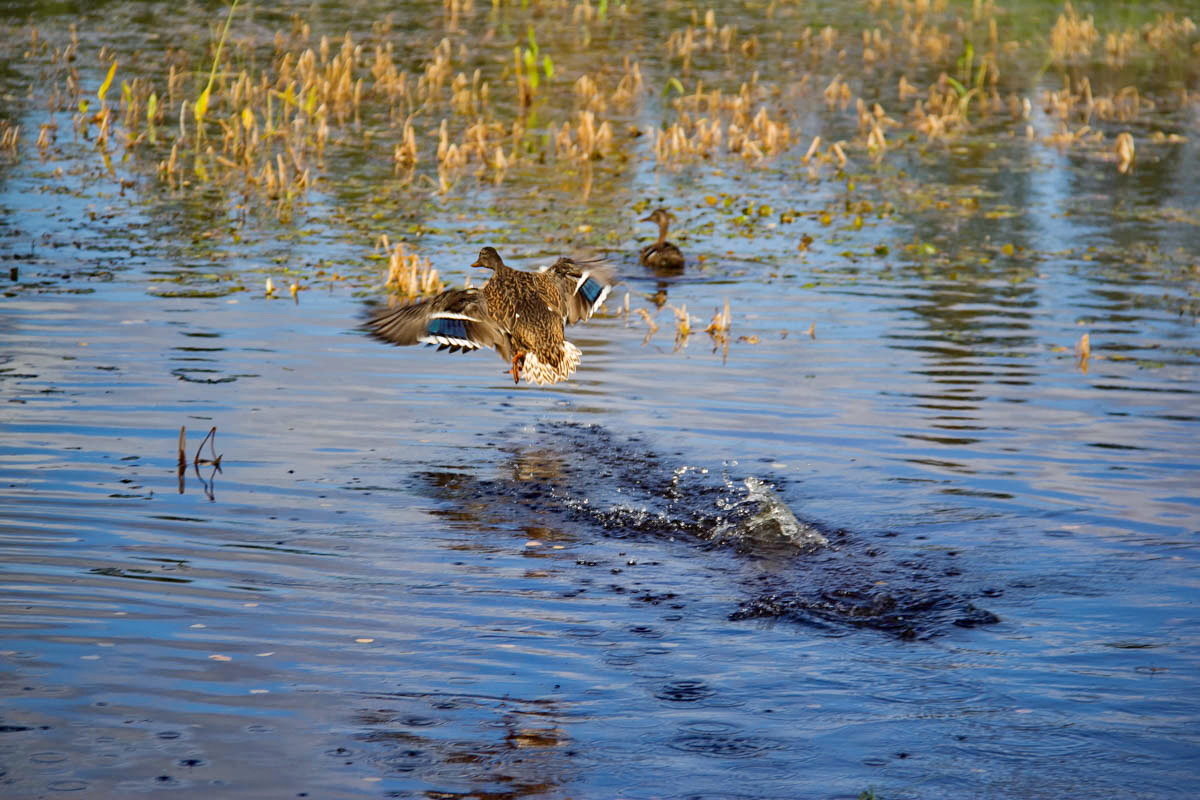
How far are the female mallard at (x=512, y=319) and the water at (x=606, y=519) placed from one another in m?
0.75

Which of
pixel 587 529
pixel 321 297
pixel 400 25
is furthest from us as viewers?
pixel 400 25

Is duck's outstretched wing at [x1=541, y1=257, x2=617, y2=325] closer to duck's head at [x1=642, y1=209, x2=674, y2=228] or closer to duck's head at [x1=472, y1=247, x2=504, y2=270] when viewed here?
duck's head at [x1=472, y1=247, x2=504, y2=270]

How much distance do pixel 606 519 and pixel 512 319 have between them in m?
1.55

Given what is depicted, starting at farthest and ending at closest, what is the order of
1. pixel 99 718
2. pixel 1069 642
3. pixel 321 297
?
pixel 321 297 < pixel 1069 642 < pixel 99 718

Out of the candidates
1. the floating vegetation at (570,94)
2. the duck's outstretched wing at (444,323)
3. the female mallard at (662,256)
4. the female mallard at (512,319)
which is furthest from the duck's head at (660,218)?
the duck's outstretched wing at (444,323)

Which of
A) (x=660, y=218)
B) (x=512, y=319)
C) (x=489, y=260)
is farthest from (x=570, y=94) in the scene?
(x=512, y=319)

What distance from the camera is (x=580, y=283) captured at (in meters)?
10.2

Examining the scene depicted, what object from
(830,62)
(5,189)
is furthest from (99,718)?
(830,62)

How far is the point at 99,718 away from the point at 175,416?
4.60 metres

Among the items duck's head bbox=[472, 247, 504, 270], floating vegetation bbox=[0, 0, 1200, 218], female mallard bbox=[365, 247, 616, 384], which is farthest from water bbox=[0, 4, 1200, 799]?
floating vegetation bbox=[0, 0, 1200, 218]

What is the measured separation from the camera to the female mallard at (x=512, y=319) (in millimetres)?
9531

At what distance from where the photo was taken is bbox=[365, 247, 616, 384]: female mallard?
9.53m

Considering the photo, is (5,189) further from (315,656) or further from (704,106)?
(315,656)

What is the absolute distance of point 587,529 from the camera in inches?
354
